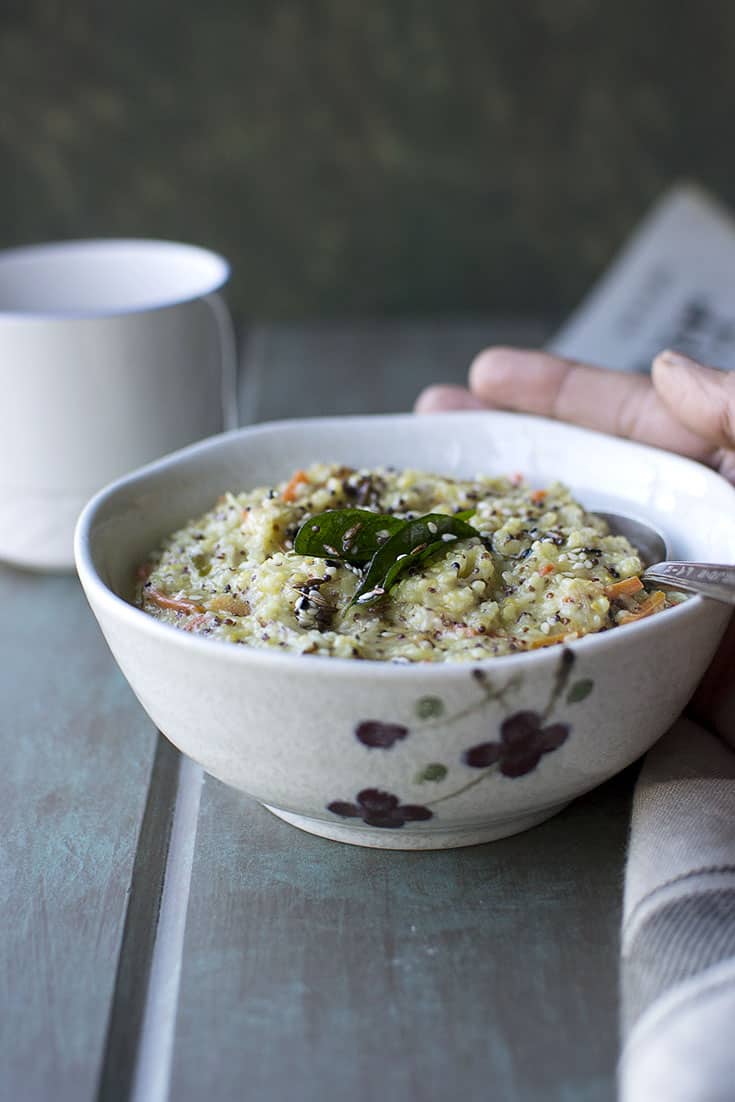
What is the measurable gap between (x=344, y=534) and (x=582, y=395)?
530 mm

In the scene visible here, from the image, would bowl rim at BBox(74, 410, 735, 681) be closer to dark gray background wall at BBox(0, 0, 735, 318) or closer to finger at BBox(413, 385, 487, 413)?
finger at BBox(413, 385, 487, 413)

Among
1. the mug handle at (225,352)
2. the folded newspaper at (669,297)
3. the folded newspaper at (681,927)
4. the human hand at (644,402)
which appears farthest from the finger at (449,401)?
the folded newspaper at (669,297)

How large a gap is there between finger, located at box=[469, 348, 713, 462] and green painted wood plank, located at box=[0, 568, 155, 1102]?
633 millimetres

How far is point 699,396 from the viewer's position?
1.34 m

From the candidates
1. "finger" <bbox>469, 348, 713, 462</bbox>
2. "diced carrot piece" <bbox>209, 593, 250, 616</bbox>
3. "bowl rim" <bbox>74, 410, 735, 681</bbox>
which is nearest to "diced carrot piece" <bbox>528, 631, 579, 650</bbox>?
"bowl rim" <bbox>74, 410, 735, 681</bbox>

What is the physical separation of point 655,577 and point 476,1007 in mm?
428

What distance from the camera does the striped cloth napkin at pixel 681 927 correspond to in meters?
0.84

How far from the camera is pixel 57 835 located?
1208 millimetres

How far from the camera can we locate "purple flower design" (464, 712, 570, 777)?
3.16 ft

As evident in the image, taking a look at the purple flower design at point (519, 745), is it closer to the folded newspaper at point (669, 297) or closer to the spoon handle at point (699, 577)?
the spoon handle at point (699, 577)

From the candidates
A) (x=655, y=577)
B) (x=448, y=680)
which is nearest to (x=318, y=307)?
(x=655, y=577)

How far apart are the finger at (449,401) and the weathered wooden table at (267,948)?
616mm

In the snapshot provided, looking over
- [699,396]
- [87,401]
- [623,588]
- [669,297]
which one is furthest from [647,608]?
[669,297]

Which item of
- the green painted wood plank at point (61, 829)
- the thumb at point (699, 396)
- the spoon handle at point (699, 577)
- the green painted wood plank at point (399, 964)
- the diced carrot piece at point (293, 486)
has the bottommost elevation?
the green painted wood plank at point (61, 829)
